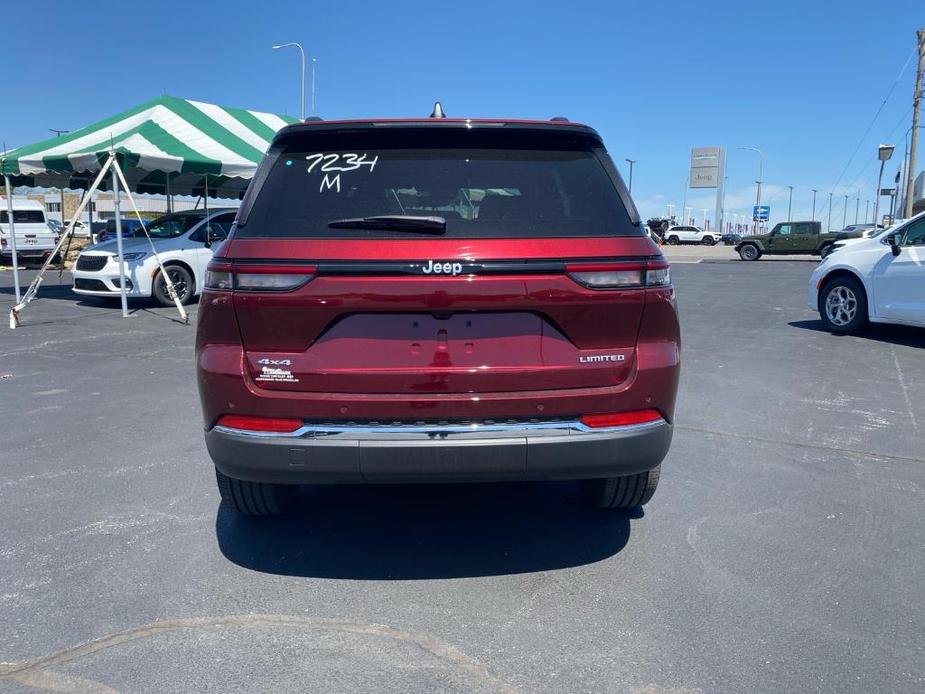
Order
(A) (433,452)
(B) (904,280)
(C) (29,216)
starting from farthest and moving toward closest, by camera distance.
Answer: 1. (C) (29,216)
2. (B) (904,280)
3. (A) (433,452)

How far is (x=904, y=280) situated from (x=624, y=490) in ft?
23.3

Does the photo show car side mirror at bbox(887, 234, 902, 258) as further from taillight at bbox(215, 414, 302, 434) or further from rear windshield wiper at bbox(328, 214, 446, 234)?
taillight at bbox(215, 414, 302, 434)

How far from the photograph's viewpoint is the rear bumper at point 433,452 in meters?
2.79

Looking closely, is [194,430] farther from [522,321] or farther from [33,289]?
[33,289]

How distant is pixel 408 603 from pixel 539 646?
57 centimetres

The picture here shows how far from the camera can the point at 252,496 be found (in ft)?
11.4

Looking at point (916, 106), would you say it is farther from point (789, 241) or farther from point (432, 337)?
point (432, 337)

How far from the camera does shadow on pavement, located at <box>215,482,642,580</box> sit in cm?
332

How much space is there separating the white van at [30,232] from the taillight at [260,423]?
2451cm

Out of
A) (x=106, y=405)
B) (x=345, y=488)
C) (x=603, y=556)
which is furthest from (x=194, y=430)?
(x=603, y=556)

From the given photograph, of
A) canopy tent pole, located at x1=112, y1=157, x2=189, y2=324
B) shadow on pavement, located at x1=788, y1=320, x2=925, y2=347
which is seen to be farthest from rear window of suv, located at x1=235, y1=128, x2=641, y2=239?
canopy tent pole, located at x1=112, y1=157, x2=189, y2=324

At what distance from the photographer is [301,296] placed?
2799mm

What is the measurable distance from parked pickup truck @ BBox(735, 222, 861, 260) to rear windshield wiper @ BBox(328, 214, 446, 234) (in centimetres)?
3607

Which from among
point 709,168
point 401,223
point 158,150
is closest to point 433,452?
point 401,223
